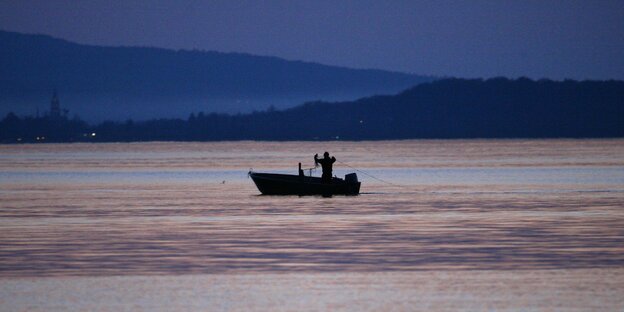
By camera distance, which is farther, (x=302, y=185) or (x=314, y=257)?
(x=302, y=185)

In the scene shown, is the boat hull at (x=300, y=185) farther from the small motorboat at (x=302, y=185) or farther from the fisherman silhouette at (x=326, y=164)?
the fisherman silhouette at (x=326, y=164)

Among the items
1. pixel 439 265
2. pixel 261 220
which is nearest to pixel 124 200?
pixel 261 220

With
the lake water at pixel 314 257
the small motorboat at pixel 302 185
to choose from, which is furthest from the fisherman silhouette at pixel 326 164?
the lake water at pixel 314 257

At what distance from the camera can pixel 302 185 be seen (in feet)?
169

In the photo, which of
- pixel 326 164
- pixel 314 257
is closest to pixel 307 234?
pixel 314 257

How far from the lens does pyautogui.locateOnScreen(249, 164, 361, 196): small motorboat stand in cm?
5150

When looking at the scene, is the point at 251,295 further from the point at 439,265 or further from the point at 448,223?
the point at 448,223

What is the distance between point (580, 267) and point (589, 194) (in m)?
32.1

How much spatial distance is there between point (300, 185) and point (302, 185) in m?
0.10

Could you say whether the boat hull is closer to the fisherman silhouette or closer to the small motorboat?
the small motorboat

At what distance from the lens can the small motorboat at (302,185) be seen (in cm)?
5150

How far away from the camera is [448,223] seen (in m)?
35.3

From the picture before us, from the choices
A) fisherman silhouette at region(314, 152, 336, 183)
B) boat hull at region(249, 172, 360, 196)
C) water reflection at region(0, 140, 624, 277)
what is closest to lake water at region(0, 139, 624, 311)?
water reflection at region(0, 140, 624, 277)

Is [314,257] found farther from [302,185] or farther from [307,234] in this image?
[302,185]
